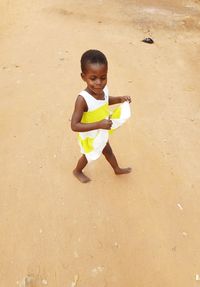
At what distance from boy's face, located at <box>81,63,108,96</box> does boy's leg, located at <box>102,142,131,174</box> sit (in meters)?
0.58

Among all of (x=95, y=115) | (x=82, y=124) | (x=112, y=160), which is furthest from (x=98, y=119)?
(x=112, y=160)

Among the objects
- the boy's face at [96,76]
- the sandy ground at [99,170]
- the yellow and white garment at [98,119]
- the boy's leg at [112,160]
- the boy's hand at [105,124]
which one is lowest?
the sandy ground at [99,170]

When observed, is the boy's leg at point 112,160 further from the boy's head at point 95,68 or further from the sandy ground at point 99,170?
the boy's head at point 95,68

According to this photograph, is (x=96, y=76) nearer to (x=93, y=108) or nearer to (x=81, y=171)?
(x=93, y=108)

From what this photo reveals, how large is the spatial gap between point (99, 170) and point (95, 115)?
2.45 feet

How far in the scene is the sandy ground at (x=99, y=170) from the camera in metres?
2.81

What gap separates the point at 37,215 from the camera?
10.1 ft

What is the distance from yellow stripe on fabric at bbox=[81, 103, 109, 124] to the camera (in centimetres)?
286

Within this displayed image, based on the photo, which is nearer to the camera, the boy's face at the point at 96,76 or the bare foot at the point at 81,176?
the boy's face at the point at 96,76

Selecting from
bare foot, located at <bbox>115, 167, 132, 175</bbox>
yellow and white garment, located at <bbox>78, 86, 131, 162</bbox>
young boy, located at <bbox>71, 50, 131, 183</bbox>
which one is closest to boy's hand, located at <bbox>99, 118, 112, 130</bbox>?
young boy, located at <bbox>71, 50, 131, 183</bbox>

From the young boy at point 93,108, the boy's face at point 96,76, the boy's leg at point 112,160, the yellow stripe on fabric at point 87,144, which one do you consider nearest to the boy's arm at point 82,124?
the young boy at point 93,108

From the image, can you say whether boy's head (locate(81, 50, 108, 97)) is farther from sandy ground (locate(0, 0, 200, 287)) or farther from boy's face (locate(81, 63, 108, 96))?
sandy ground (locate(0, 0, 200, 287))

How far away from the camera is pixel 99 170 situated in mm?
3490

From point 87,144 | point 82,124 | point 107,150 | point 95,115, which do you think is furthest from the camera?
point 107,150
